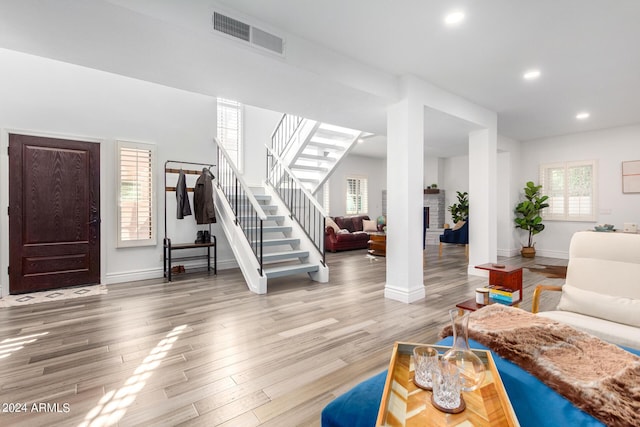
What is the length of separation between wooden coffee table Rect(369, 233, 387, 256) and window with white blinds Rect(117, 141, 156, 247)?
462cm

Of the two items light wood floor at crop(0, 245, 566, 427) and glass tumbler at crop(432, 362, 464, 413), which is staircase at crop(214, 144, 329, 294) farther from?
glass tumbler at crop(432, 362, 464, 413)

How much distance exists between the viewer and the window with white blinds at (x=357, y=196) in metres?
10.5

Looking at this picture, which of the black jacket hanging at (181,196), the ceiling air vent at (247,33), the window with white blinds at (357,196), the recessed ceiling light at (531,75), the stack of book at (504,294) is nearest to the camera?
the ceiling air vent at (247,33)

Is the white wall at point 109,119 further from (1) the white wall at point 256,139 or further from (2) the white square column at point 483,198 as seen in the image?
(2) the white square column at point 483,198

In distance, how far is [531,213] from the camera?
7.36 meters

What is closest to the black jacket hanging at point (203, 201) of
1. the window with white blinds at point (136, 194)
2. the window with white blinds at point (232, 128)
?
the window with white blinds at point (136, 194)

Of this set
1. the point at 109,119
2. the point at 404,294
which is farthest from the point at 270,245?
the point at 109,119

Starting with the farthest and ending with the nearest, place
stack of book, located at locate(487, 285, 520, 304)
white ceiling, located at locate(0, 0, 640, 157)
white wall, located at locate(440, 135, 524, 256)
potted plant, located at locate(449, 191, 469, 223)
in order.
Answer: potted plant, located at locate(449, 191, 469, 223), white wall, located at locate(440, 135, 524, 256), stack of book, located at locate(487, 285, 520, 304), white ceiling, located at locate(0, 0, 640, 157)

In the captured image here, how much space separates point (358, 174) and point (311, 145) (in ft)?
15.4

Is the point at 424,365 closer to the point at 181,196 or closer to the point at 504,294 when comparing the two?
the point at 504,294

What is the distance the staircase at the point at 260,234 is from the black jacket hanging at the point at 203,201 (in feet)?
0.59

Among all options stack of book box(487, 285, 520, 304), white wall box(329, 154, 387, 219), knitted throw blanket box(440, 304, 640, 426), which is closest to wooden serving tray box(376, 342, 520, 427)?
knitted throw blanket box(440, 304, 640, 426)

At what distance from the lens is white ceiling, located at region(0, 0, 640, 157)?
96.0 inches

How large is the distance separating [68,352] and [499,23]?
4.54 metres
